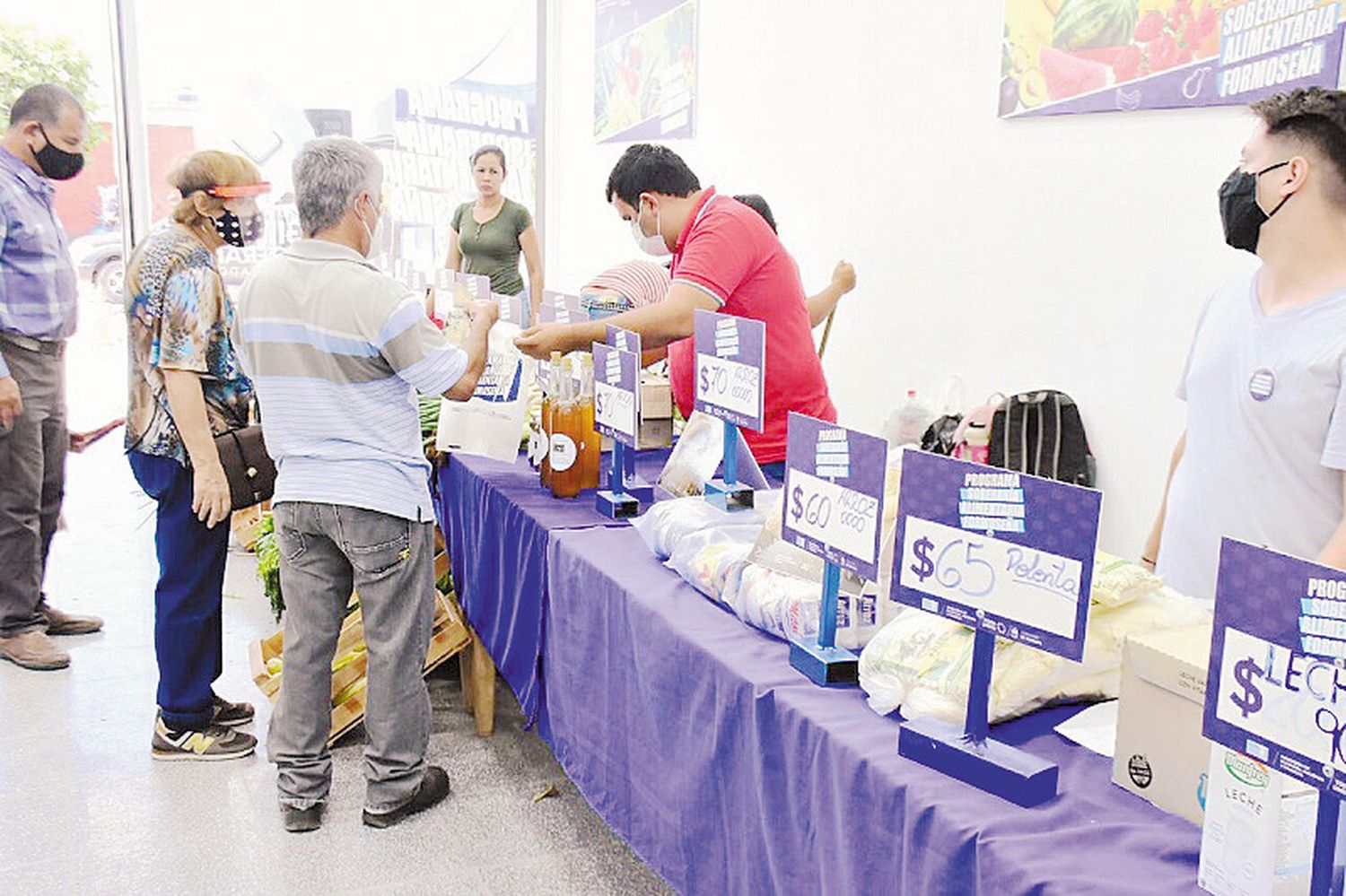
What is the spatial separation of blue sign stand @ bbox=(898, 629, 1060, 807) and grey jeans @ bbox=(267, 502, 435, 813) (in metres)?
1.40

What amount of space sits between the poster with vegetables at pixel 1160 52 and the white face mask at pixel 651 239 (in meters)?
1.17

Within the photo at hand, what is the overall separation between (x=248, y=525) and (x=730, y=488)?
10.5 feet

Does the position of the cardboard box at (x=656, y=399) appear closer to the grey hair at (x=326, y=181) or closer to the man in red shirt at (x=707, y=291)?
the man in red shirt at (x=707, y=291)

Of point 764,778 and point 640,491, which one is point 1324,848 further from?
point 640,491

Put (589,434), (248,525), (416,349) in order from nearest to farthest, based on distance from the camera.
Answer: (416,349) < (589,434) < (248,525)

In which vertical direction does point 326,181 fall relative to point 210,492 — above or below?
above

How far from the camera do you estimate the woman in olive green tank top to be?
5129 millimetres

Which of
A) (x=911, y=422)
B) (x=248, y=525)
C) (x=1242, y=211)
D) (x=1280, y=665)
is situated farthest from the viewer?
(x=248, y=525)

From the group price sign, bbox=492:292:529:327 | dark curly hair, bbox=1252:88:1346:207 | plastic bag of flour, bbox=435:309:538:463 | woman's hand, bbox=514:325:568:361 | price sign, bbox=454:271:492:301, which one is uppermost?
dark curly hair, bbox=1252:88:1346:207

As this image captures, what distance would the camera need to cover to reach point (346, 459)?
2.27 meters

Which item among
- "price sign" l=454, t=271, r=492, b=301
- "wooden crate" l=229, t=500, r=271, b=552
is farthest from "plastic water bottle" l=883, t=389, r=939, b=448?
"wooden crate" l=229, t=500, r=271, b=552

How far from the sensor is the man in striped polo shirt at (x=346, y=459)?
218 cm

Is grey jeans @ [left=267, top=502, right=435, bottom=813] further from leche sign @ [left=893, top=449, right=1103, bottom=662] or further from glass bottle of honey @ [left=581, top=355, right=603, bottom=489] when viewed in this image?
leche sign @ [left=893, top=449, right=1103, bottom=662]

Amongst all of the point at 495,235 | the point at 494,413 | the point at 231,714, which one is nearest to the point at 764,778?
the point at 494,413
